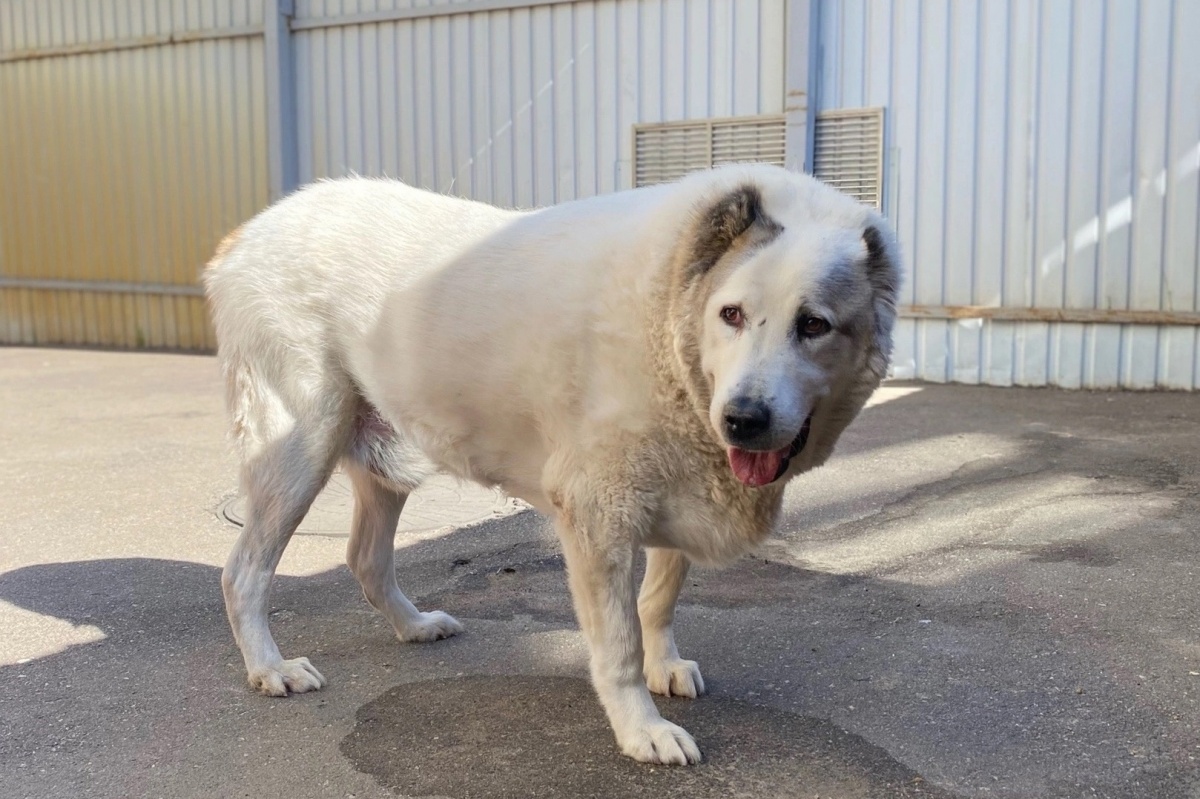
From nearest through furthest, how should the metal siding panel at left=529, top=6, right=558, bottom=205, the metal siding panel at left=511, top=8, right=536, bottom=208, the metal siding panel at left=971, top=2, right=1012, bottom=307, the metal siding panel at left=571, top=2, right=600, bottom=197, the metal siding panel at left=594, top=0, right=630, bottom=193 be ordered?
the metal siding panel at left=971, top=2, right=1012, bottom=307 < the metal siding panel at left=594, top=0, right=630, bottom=193 < the metal siding panel at left=571, top=2, right=600, bottom=197 < the metal siding panel at left=529, top=6, right=558, bottom=205 < the metal siding panel at left=511, top=8, right=536, bottom=208

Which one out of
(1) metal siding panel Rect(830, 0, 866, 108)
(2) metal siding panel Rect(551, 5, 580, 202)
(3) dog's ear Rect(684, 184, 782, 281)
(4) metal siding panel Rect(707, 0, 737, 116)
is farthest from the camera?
(2) metal siding panel Rect(551, 5, 580, 202)

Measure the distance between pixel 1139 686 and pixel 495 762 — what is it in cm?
188

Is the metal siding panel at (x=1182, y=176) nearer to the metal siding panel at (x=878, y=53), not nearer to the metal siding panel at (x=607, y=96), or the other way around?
the metal siding panel at (x=878, y=53)

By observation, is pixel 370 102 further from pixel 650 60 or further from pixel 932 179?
pixel 932 179

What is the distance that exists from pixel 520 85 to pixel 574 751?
30.5ft

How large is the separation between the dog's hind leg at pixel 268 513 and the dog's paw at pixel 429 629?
389mm

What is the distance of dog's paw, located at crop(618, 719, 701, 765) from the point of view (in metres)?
2.95

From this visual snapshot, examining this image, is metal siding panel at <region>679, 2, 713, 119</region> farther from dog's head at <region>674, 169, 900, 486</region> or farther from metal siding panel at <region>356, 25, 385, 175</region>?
dog's head at <region>674, 169, 900, 486</region>

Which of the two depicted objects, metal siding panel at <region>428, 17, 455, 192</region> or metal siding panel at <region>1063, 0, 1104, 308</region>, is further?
metal siding panel at <region>428, 17, 455, 192</region>

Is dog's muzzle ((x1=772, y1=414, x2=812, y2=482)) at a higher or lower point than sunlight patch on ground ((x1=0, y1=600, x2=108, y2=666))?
higher

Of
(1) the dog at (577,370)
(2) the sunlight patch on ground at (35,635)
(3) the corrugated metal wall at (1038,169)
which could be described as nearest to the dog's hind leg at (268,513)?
(1) the dog at (577,370)

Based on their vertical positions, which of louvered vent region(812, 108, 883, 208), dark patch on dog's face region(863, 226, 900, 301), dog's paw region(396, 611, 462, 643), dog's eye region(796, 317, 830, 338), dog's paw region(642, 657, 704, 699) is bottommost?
dog's paw region(396, 611, 462, 643)

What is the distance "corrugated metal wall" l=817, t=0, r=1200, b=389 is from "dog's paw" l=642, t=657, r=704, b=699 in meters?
6.64

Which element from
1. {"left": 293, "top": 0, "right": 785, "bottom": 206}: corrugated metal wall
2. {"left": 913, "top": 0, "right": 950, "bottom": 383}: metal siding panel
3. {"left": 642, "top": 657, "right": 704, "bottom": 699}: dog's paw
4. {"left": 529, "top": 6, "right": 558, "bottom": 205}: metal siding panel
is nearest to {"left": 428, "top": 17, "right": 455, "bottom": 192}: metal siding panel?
{"left": 293, "top": 0, "right": 785, "bottom": 206}: corrugated metal wall
